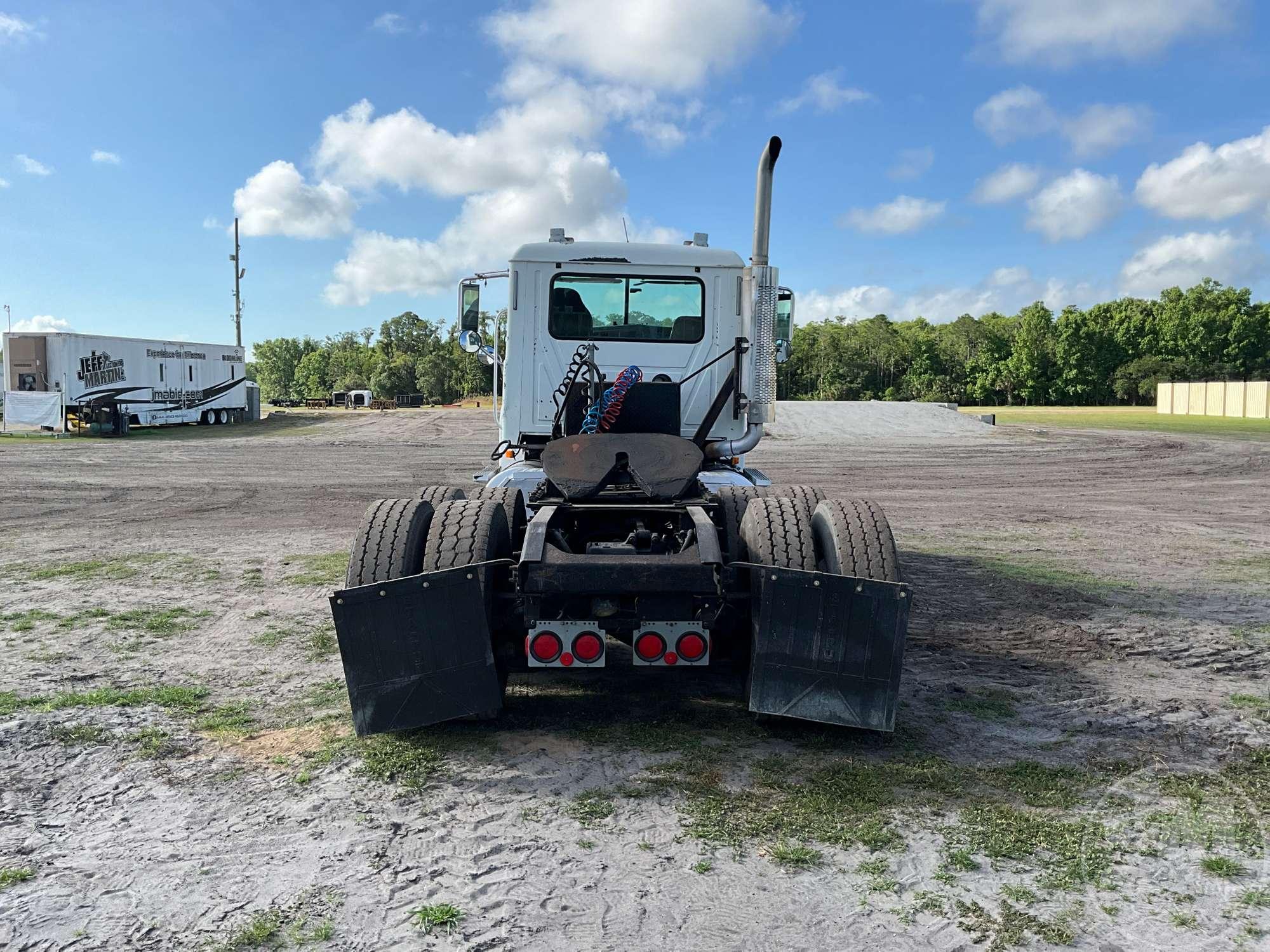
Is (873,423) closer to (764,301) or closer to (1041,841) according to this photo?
(764,301)

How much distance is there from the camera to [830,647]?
4.55 m

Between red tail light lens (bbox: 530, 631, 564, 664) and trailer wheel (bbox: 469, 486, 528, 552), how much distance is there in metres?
0.94

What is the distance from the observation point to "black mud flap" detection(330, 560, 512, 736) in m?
4.56

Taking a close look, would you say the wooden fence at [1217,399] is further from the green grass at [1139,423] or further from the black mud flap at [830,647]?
the black mud flap at [830,647]

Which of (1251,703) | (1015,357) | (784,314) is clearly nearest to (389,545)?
(784,314)

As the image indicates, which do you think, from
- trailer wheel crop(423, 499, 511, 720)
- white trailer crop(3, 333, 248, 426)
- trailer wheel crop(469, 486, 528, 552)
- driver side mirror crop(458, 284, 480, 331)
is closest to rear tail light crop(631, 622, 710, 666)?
trailer wheel crop(423, 499, 511, 720)

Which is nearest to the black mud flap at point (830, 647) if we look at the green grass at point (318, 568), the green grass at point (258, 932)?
the green grass at point (258, 932)

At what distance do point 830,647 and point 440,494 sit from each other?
2.81 m

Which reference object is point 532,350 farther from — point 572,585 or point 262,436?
point 262,436

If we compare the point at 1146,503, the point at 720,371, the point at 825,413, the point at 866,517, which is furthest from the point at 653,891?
the point at 825,413

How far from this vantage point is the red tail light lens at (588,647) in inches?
185

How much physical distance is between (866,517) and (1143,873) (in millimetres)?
2087

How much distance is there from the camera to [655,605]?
464cm

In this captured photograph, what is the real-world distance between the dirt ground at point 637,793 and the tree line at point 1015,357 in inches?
→ 2840
